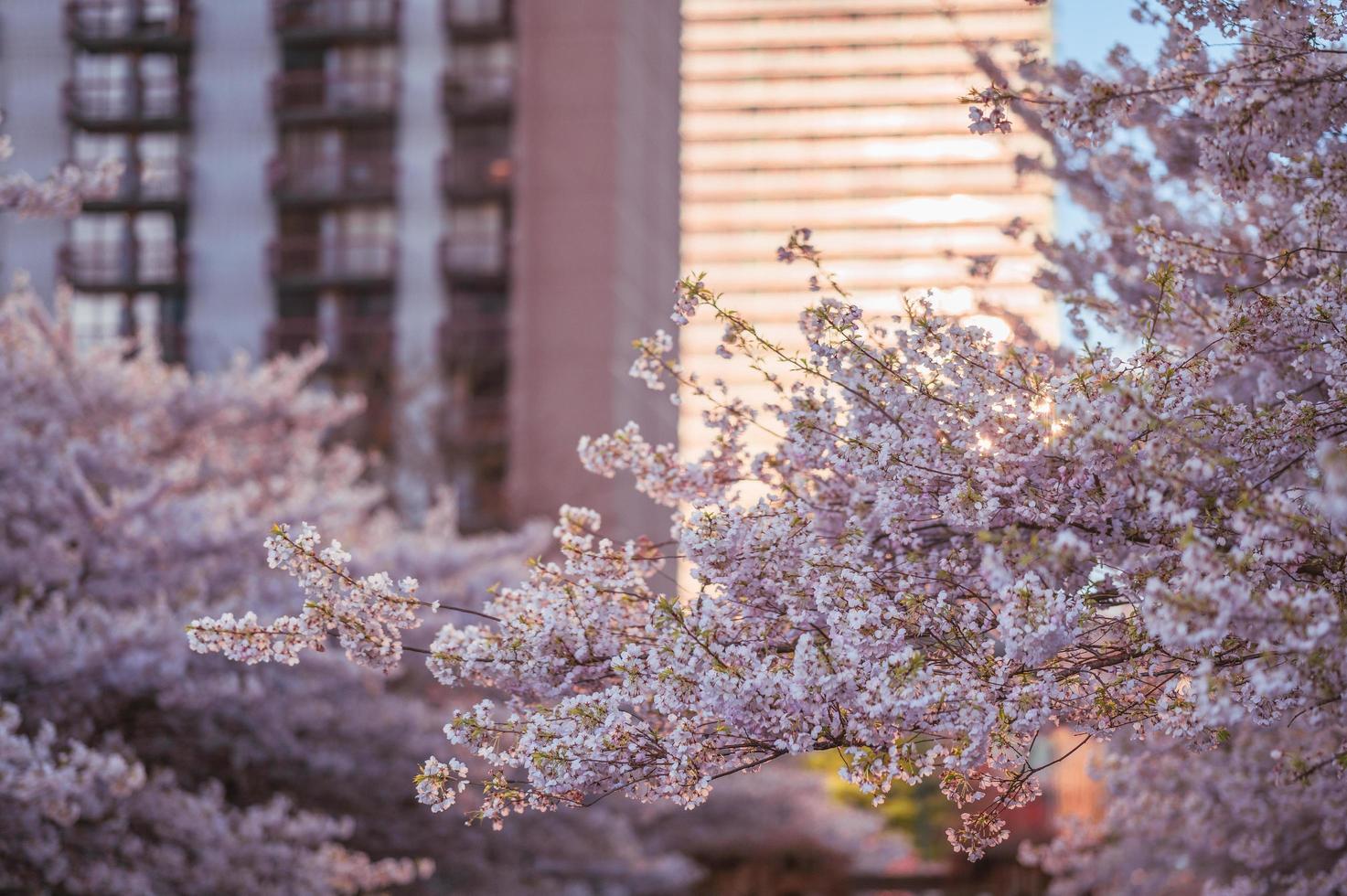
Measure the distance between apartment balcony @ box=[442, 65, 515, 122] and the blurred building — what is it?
0.07 m

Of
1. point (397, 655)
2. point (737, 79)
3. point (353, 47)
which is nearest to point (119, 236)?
point (353, 47)

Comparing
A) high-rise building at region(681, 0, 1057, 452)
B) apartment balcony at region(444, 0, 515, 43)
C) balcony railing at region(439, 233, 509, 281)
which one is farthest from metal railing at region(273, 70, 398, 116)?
high-rise building at region(681, 0, 1057, 452)

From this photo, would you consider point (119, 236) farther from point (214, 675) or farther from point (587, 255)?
point (214, 675)

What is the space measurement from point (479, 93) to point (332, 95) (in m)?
3.68

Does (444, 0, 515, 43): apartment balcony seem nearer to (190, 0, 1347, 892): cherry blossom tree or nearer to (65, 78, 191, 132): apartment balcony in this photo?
(65, 78, 191, 132): apartment balcony

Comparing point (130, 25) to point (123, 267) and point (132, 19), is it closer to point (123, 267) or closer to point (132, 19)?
point (132, 19)

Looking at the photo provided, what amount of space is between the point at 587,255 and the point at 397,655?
36.8 m

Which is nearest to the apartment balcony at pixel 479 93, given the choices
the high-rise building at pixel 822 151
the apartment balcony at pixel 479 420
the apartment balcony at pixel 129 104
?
the apartment balcony at pixel 129 104

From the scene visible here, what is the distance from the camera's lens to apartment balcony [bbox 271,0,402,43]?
43594mm

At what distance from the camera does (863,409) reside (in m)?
6.15

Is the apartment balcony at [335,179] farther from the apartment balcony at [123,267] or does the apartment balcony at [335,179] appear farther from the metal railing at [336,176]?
the apartment balcony at [123,267]

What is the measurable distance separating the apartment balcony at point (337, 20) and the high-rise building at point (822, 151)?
6249cm

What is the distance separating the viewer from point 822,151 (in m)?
112

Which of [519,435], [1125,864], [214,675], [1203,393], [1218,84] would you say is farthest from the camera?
[519,435]
